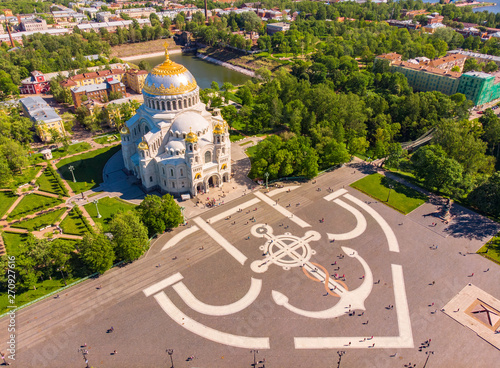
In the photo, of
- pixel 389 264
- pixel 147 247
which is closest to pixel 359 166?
pixel 389 264

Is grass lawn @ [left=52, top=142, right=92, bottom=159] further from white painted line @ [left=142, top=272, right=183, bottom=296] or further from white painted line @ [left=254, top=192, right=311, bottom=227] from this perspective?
white painted line @ [left=142, top=272, right=183, bottom=296]

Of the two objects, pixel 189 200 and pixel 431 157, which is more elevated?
pixel 431 157

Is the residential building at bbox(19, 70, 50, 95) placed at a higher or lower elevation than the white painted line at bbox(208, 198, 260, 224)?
higher

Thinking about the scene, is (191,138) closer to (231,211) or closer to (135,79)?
(231,211)

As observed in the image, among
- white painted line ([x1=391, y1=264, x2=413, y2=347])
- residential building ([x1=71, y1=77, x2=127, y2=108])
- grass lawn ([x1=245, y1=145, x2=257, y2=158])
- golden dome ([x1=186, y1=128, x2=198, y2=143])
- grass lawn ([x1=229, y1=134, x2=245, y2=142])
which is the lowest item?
white painted line ([x1=391, y1=264, x2=413, y2=347])

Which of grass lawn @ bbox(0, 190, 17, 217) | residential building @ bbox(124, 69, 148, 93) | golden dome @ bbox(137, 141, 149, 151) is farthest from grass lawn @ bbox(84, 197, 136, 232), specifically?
residential building @ bbox(124, 69, 148, 93)

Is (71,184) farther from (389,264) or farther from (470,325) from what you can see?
(470,325)
